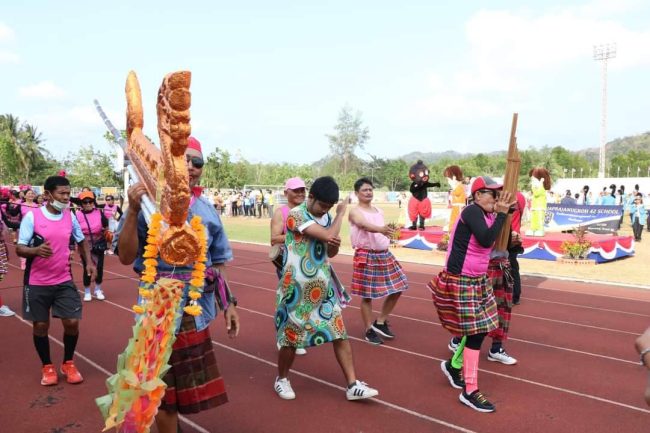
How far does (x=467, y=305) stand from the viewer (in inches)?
152

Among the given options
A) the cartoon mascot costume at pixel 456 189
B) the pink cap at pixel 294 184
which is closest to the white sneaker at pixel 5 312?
the pink cap at pixel 294 184

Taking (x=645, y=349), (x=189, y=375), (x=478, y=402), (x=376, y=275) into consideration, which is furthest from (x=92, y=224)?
(x=645, y=349)

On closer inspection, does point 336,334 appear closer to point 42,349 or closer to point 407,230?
point 42,349

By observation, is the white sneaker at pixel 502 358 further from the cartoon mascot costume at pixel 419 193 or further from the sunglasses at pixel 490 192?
the cartoon mascot costume at pixel 419 193

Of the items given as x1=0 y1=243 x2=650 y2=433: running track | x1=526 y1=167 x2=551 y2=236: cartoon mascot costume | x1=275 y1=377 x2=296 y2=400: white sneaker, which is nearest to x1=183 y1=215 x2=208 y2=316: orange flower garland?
x1=0 y1=243 x2=650 y2=433: running track

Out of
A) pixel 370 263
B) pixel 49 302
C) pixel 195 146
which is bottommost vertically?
pixel 49 302

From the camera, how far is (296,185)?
521 centimetres

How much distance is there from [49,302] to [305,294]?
2.26 meters

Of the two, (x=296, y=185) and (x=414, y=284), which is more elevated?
(x=296, y=185)

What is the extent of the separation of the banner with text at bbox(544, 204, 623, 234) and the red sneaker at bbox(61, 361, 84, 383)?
16.0 metres

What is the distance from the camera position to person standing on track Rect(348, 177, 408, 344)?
18.1ft

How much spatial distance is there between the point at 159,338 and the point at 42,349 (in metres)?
2.80

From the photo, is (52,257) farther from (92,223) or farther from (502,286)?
(502,286)

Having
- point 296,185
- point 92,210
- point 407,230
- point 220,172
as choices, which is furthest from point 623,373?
point 220,172
